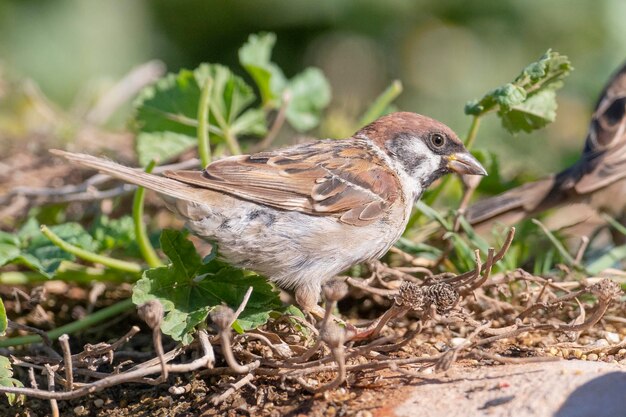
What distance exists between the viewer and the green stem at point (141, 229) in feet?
10.7

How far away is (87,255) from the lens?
127 inches

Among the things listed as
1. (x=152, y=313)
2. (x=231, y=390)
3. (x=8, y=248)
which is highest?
(x=152, y=313)

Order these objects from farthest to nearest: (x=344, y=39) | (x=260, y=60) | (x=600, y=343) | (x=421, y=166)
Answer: (x=344, y=39) < (x=260, y=60) < (x=421, y=166) < (x=600, y=343)

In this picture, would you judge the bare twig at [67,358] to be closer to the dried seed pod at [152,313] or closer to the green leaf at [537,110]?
the dried seed pod at [152,313]

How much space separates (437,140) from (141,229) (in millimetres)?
1190

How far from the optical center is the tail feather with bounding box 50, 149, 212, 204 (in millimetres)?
2756

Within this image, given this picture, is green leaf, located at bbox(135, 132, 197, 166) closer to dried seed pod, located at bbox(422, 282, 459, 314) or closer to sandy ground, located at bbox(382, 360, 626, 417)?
dried seed pod, located at bbox(422, 282, 459, 314)

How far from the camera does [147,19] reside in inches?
274

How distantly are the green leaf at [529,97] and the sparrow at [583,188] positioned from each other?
0.99ft

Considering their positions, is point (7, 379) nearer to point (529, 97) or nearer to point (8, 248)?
point (8, 248)

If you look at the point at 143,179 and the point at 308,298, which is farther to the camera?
the point at 308,298

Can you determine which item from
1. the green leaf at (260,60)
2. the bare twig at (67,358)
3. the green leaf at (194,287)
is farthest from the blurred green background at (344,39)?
the bare twig at (67,358)

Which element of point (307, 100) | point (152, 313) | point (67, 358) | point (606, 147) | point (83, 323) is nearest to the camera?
point (152, 313)

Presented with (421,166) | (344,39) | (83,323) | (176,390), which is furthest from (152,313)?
(344,39)
